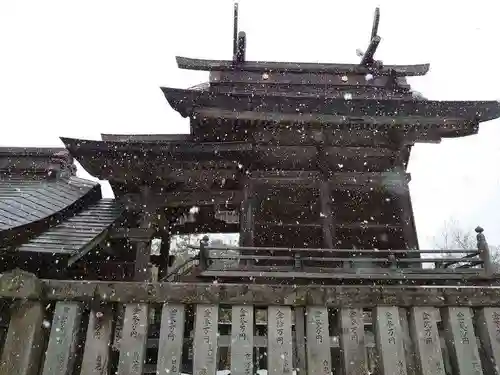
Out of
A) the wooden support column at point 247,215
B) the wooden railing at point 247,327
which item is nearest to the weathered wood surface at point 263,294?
Result: the wooden railing at point 247,327

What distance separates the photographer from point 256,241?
9.17 m

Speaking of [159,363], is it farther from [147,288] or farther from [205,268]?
[205,268]

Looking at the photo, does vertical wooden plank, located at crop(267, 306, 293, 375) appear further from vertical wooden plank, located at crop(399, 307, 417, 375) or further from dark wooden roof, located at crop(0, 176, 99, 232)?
dark wooden roof, located at crop(0, 176, 99, 232)

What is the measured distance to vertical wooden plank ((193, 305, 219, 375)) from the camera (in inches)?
104

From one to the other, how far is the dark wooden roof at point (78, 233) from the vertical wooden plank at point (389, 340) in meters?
5.23

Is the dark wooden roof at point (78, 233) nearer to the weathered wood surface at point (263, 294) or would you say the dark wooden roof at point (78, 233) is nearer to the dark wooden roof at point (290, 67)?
the weathered wood surface at point (263, 294)

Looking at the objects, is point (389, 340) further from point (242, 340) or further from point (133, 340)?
point (133, 340)

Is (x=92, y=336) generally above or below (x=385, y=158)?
below

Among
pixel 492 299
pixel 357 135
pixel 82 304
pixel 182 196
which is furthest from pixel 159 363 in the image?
pixel 357 135

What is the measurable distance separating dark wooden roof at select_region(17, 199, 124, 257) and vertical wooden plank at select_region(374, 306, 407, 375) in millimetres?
5235

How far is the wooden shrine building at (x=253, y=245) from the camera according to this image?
2723 millimetres

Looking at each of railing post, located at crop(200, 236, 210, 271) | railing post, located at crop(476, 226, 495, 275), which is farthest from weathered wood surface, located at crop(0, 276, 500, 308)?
railing post, located at crop(476, 226, 495, 275)

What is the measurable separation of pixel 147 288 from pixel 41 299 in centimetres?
78

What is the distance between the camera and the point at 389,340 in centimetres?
274
